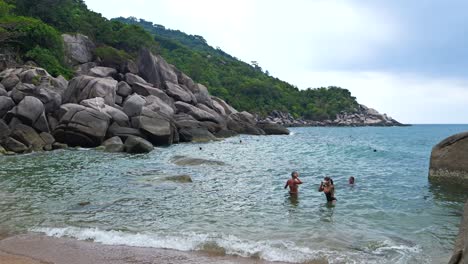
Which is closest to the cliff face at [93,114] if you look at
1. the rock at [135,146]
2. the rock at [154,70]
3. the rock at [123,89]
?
the rock at [135,146]

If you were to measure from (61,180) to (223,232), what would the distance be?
407 inches

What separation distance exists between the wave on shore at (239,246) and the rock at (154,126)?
24162 millimetres

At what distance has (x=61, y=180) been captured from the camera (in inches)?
683

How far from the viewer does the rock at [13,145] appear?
26.6 metres

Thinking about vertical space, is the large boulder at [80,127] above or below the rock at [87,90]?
below

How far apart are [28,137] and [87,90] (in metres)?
9.00

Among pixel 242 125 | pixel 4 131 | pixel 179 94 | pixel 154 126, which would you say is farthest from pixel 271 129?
pixel 4 131

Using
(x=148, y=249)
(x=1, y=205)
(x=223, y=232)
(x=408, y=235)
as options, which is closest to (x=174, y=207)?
(x=223, y=232)

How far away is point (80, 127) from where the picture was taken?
1195 inches

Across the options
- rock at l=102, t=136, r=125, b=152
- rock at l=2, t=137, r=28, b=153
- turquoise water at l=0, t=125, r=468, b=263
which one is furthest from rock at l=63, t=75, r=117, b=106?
turquoise water at l=0, t=125, r=468, b=263

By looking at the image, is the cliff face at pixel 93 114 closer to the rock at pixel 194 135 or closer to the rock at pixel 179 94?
the rock at pixel 194 135

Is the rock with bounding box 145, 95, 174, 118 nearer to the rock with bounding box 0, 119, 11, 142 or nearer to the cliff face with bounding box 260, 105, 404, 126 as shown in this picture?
the rock with bounding box 0, 119, 11, 142

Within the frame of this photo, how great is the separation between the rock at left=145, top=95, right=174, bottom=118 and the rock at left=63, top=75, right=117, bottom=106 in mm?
3554

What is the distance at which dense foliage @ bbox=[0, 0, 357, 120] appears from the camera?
148 ft
